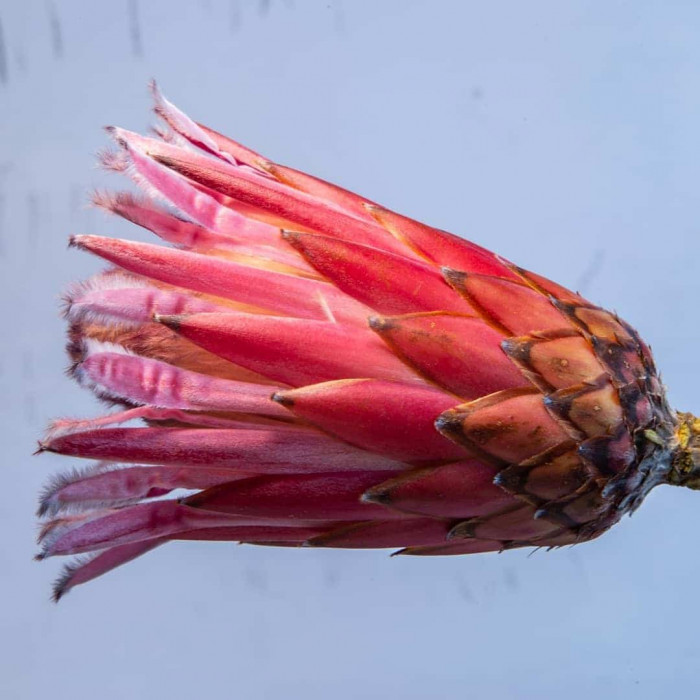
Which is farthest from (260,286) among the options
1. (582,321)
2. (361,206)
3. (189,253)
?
(582,321)

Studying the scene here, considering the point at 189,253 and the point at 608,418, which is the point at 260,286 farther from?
the point at 608,418

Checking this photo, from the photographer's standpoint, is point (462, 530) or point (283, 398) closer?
point (283, 398)

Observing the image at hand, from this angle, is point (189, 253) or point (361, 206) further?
point (361, 206)

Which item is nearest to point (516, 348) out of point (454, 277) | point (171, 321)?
point (454, 277)

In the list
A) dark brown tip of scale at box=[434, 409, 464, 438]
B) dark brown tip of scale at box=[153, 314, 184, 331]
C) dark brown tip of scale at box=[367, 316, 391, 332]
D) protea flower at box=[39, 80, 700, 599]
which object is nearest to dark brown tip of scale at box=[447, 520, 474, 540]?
protea flower at box=[39, 80, 700, 599]

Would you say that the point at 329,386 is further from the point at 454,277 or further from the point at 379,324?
the point at 454,277

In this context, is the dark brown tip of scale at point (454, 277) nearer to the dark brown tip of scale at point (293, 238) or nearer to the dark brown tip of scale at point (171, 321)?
the dark brown tip of scale at point (293, 238)

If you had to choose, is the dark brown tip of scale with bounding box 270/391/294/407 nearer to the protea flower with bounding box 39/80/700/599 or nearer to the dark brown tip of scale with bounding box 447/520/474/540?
the protea flower with bounding box 39/80/700/599

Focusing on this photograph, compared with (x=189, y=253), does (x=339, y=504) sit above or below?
Answer: below

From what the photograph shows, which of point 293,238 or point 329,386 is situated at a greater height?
point 293,238
